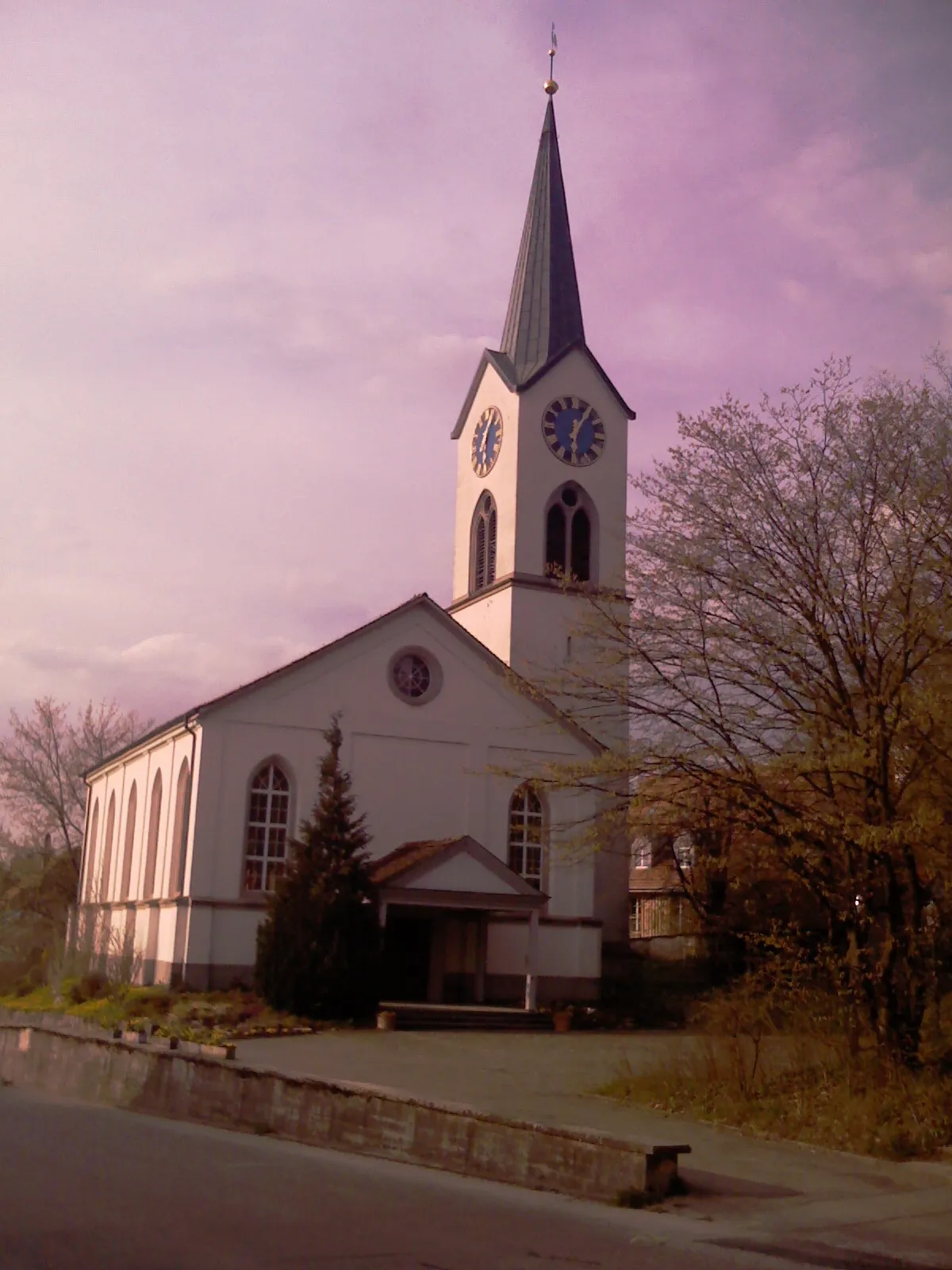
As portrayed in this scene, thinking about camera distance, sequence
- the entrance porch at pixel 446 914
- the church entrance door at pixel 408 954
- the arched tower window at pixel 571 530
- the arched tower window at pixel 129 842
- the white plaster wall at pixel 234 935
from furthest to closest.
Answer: the arched tower window at pixel 571 530 < the arched tower window at pixel 129 842 < the church entrance door at pixel 408 954 < the white plaster wall at pixel 234 935 < the entrance porch at pixel 446 914

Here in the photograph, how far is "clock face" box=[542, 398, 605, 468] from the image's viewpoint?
4416 cm

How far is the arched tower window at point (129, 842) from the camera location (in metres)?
38.0

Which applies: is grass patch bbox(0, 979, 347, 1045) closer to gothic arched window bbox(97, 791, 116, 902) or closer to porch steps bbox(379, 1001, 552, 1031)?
porch steps bbox(379, 1001, 552, 1031)

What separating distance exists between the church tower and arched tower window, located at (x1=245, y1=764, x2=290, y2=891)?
10.0 meters

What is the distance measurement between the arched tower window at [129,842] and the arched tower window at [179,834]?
486 cm

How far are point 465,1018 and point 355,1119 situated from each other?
1652 centimetres

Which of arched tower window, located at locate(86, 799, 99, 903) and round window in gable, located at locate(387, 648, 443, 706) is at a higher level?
round window in gable, located at locate(387, 648, 443, 706)

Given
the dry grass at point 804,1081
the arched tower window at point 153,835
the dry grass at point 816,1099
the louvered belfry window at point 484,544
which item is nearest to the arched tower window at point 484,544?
the louvered belfry window at point 484,544

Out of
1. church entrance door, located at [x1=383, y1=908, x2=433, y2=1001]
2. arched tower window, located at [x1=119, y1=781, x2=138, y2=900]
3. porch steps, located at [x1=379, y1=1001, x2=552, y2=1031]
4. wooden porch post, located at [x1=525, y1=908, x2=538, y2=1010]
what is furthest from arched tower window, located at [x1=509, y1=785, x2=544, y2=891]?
arched tower window, located at [x1=119, y1=781, x2=138, y2=900]

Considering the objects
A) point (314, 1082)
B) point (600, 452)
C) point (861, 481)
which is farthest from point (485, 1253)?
point (600, 452)

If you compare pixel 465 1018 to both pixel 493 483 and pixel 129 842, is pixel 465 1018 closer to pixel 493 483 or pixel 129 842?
pixel 129 842

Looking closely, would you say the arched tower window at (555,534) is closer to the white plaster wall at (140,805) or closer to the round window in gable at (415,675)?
the round window in gable at (415,675)

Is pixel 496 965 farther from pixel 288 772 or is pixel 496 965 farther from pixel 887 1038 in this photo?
pixel 887 1038

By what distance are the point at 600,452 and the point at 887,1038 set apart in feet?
104
